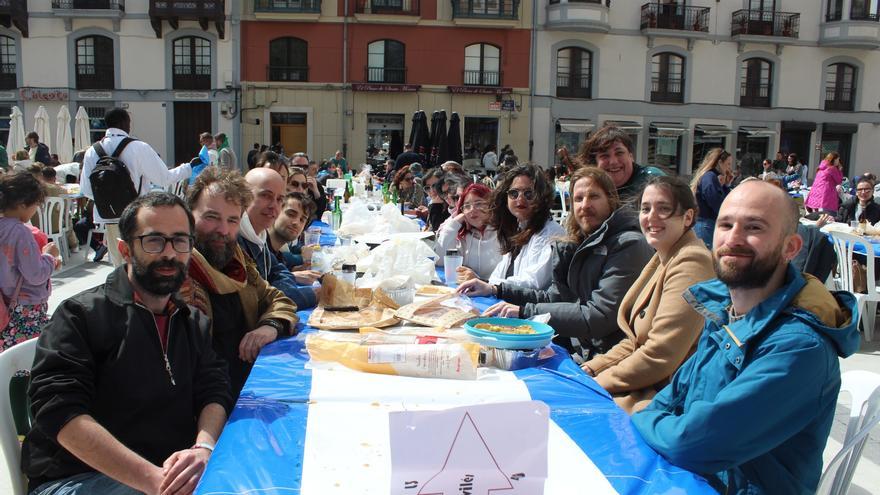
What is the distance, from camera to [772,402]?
57.1 inches

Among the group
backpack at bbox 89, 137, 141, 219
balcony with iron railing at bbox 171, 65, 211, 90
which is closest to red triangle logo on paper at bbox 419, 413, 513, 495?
backpack at bbox 89, 137, 141, 219

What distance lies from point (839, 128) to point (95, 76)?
27.3 m

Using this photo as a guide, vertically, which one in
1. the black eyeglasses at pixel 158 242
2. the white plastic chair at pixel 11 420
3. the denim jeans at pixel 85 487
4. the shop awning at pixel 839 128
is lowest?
the denim jeans at pixel 85 487

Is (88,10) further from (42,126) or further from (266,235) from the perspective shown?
(266,235)

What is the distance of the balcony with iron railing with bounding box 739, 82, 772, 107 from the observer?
973 inches

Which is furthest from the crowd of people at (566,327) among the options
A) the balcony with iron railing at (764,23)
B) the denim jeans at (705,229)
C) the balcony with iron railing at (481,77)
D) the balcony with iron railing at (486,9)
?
the balcony with iron railing at (764,23)

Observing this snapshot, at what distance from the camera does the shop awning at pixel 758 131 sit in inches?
954

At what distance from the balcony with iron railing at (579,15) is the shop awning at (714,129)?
5253mm

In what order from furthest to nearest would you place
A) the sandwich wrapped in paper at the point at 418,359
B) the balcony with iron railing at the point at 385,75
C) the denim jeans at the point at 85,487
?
1. the balcony with iron railing at the point at 385,75
2. the sandwich wrapped in paper at the point at 418,359
3. the denim jeans at the point at 85,487

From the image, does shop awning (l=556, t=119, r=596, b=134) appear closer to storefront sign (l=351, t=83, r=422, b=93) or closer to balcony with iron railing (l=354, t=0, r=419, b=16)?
storefront sign (l=351, t=83, r=422, b=93)

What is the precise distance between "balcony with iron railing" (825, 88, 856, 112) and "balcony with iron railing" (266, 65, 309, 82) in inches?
783

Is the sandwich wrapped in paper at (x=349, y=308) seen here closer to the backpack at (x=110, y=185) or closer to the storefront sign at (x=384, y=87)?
the backpack at (x=110, y=185)

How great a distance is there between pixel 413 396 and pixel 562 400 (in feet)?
1.38

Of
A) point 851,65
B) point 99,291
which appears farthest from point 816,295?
point 851,65
